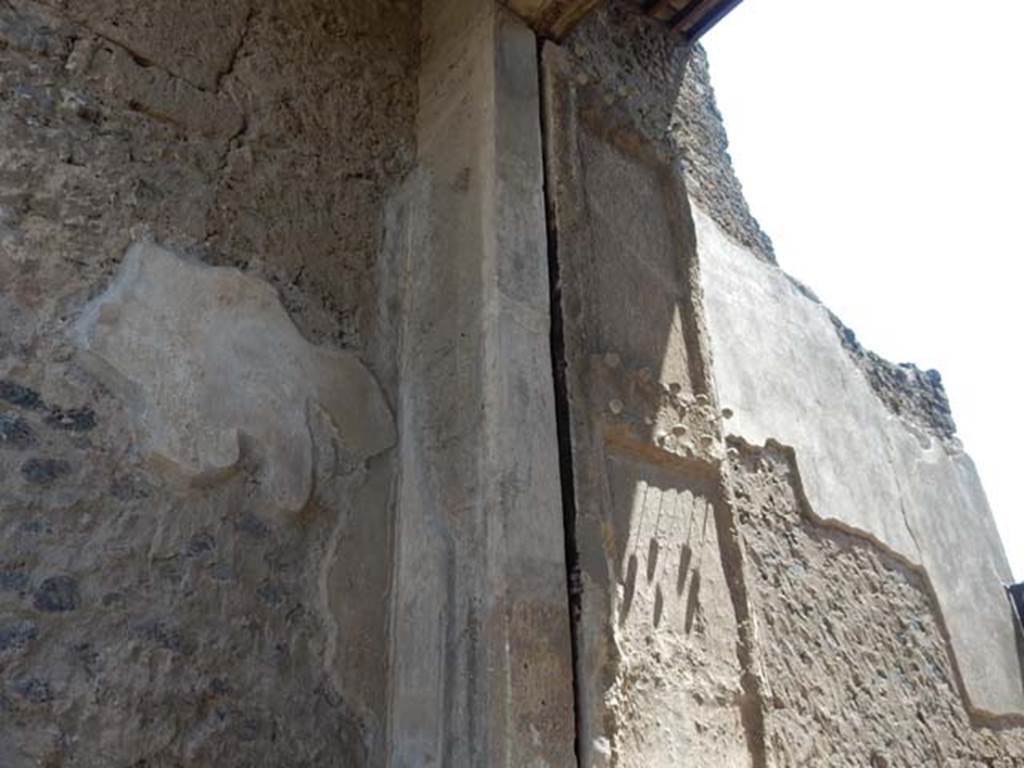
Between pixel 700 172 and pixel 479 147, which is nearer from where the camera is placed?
pixel 479 147

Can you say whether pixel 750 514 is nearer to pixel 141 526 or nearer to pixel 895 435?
pixel 895 435

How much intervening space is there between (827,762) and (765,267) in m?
1.99

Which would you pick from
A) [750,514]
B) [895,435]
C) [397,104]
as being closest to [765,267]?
[895,435]

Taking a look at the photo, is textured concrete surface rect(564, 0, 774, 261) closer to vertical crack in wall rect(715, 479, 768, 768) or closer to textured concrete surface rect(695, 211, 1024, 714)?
textured concrete surface rect(695, 211, 1024, 714)

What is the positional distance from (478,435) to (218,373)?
543 millimetres

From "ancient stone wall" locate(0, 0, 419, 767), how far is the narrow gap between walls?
0.39 m

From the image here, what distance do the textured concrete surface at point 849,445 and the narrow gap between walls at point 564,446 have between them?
1.09 metres

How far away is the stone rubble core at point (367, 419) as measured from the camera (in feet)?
5.43

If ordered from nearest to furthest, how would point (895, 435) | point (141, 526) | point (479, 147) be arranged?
point (141, 526), point (479, 147), point (895, 435)

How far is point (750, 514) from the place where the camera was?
2.92 metres

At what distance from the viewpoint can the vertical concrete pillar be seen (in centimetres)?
173

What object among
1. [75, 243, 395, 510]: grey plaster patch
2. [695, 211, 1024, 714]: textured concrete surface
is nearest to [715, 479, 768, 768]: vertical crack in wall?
[695, 211, 1024, 714]: textured concrete surface

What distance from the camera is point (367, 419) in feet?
6.84

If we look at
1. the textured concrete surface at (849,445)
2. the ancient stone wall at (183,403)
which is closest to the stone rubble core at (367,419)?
the ancient stone wall at (183,403)
